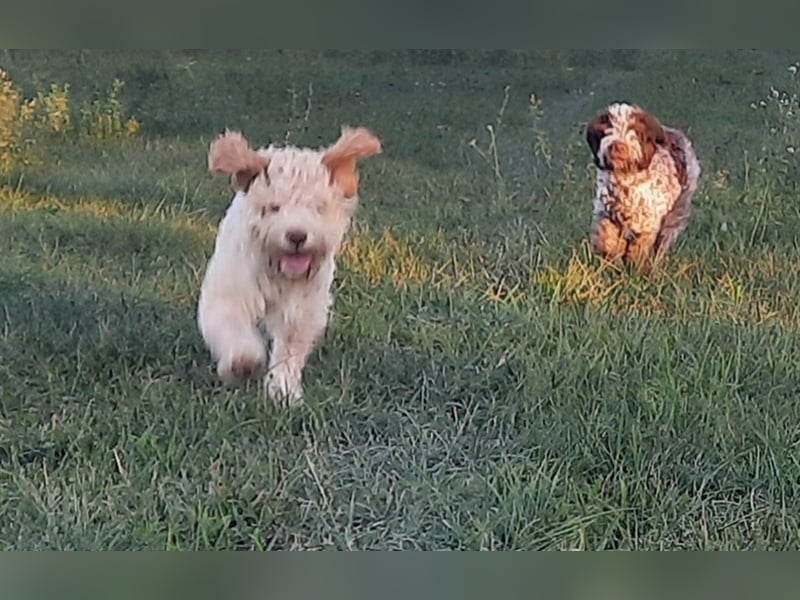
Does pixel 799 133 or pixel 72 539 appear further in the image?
pixel 799 133

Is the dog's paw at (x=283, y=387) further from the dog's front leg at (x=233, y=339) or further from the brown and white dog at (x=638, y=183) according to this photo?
the brown and white dog at (x=638, y=183)

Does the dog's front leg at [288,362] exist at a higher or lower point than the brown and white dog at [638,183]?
lower

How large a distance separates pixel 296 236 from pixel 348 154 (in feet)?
0.57

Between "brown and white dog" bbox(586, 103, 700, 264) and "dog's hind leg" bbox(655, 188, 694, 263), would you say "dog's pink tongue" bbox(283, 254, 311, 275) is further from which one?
"dog's hind leg" bbox(655, 188, 694, 263)

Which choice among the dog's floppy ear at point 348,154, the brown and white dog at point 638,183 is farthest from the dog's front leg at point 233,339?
the brown and white dog at point 638,183

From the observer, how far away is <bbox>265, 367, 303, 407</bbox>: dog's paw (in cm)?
182

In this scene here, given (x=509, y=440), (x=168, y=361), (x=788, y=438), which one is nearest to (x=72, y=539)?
(x=168, y=361)

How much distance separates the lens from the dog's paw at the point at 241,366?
5.92 feet

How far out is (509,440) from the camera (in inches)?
71.8

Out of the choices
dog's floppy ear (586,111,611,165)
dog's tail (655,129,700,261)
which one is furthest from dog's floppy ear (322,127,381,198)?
dog's tail (655,129,700,261)

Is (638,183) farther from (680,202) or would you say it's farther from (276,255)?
(276,255)

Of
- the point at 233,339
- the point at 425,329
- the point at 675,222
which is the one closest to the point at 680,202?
the point at 675,222

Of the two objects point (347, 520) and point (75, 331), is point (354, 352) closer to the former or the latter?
point (347, 520)

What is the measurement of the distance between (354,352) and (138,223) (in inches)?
16.6
